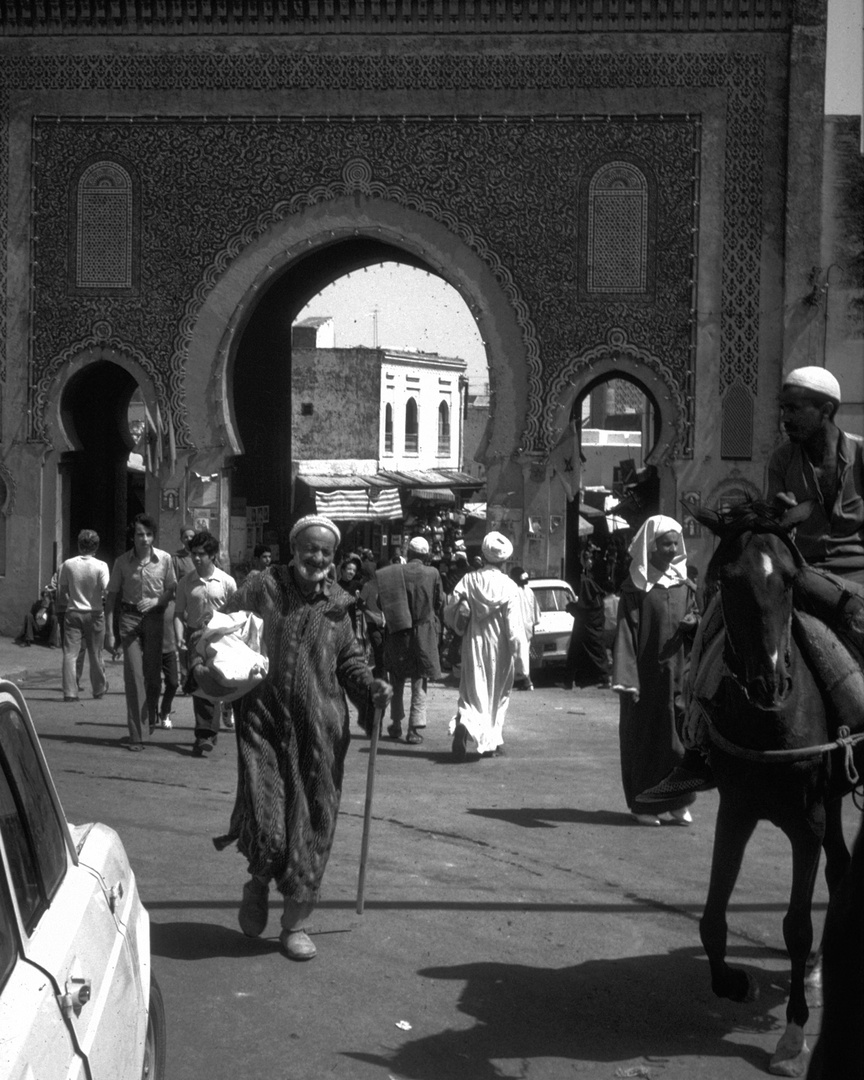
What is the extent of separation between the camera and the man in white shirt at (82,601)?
13.5 meters

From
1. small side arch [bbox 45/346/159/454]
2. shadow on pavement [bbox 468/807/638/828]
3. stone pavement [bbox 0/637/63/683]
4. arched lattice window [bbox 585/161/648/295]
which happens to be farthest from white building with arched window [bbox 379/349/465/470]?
shadow on pavement [bbox 468/807/638/828]

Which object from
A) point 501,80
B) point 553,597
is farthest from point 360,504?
point 553,597

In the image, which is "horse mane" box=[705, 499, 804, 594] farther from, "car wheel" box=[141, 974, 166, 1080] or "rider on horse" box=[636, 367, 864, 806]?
"car wheel" box=[141, 974, 166, 1080]

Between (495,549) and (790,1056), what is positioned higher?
(495,549)

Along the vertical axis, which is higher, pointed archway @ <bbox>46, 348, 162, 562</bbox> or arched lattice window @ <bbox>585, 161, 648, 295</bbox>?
arched lattice window @ <bbox>585, 161, 648, 295</bbox>

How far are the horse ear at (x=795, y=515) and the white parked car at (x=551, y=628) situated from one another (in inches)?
458

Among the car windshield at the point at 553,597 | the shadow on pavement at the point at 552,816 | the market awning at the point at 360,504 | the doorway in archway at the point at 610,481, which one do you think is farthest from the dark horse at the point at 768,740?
the market awning at the point at 360,504

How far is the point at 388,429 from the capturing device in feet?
160

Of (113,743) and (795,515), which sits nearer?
(795,515)

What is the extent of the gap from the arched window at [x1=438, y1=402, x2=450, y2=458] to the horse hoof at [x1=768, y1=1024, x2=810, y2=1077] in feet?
160

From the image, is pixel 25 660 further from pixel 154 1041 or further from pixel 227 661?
pixel 154 1041

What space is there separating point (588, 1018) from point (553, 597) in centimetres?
1312

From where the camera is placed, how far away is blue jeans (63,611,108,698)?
44.8 ft

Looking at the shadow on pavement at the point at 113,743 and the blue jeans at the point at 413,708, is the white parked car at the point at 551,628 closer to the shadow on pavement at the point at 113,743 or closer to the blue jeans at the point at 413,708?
the blue jeans at the point at 413,708
